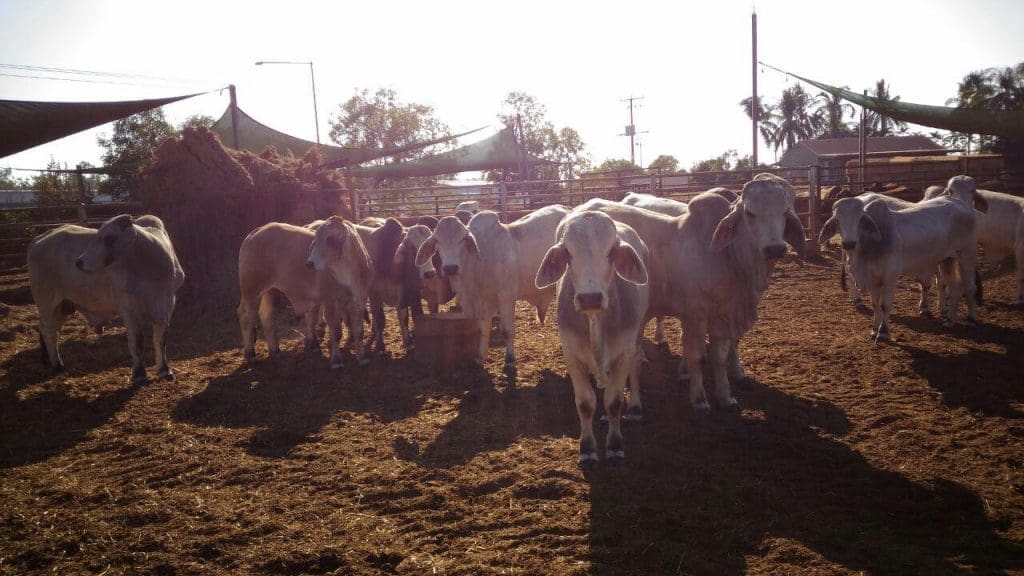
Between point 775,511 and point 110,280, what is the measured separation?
753 cm

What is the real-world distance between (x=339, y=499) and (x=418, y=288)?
5039 millimetres

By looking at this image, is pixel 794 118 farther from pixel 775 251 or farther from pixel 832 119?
pixel 775 251

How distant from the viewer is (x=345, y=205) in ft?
53.4

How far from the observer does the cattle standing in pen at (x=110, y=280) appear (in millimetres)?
8305

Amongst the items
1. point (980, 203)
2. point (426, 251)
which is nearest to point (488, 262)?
point (426, 251)

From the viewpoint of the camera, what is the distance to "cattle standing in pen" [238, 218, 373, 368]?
9.04 metres

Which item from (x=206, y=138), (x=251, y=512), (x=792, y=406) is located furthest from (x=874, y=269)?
(x=206, y=138)

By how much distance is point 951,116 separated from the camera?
A: 544 inches

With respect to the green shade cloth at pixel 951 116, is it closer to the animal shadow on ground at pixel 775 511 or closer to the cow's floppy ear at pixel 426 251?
the animal shadow on ground at pixel 775 511

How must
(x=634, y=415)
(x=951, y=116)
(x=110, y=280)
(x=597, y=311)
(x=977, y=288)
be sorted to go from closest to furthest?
(x=597, y=311) < (x=634, y=415) < (x=110, y=280) < (x=977, y=288) < (x=951, y=116)

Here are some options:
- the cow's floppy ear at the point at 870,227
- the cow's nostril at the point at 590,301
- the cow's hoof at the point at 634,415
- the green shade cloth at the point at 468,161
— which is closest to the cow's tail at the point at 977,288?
the cow's floppy ear at the point at 870,227

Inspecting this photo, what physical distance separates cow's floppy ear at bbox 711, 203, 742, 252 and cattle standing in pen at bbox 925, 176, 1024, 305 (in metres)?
6.29

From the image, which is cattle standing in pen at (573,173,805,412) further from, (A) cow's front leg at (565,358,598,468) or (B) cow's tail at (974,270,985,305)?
(B) cow's tail at (974,270,985,305)

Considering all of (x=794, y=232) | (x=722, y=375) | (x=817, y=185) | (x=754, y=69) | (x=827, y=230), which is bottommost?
(x=722, y=375)
